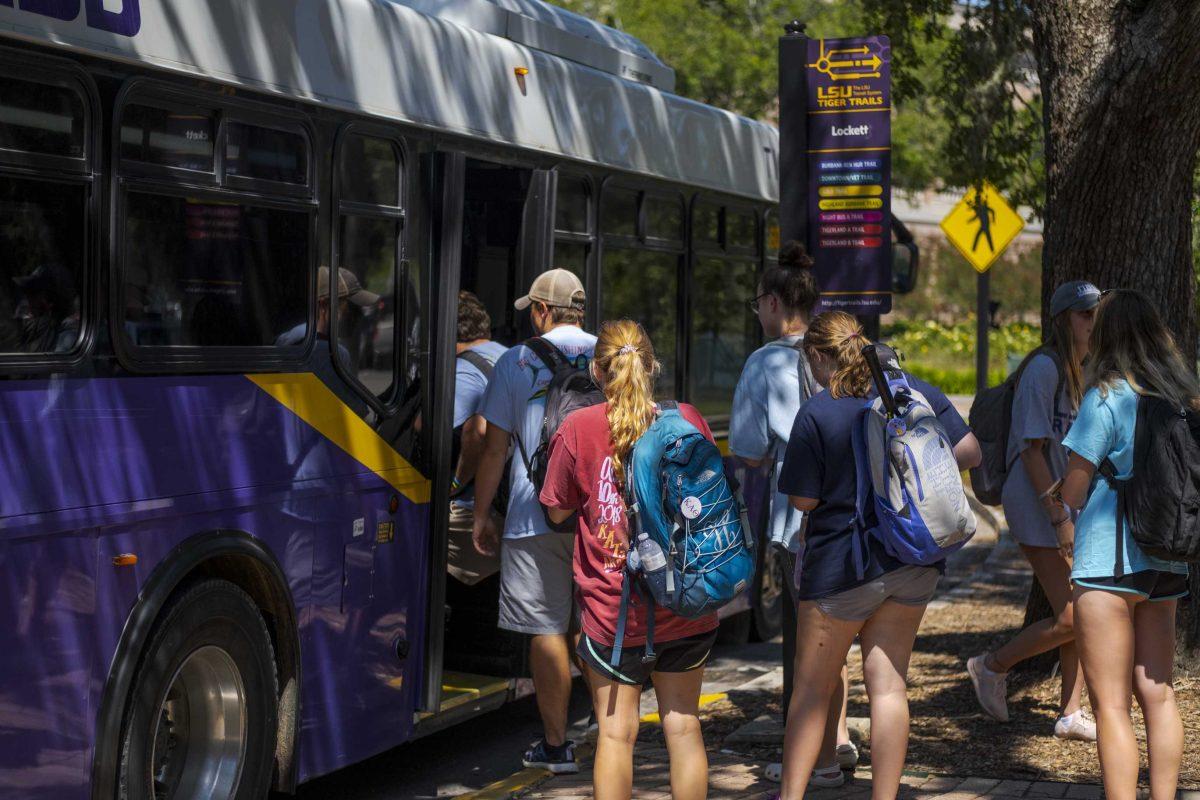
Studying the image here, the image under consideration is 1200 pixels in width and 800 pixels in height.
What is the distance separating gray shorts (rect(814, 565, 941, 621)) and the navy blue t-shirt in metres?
0.03

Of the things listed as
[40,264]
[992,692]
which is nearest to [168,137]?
[40,264]

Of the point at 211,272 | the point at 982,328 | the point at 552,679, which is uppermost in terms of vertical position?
the point at 211,272

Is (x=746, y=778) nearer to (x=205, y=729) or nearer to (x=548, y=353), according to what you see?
(x=548, y=353)

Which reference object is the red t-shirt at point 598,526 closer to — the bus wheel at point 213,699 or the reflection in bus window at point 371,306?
the bus wheel at point 213,699

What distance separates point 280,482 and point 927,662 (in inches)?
186

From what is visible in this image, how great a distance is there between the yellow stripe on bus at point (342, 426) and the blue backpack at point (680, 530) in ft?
4.50

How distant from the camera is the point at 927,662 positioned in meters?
9.40

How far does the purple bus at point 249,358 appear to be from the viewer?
480cm

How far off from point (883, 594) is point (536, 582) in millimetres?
1836

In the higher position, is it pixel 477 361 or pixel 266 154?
pixel 266 154

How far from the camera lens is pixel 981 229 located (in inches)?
585

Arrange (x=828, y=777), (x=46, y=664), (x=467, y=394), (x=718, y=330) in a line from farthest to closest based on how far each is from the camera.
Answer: (x=718, y=330) → (x=467, y=394) → (x=828, y=777) → (x=46, y=664)

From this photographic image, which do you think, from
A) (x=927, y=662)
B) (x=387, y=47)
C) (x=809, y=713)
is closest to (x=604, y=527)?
(x=809, y=713)

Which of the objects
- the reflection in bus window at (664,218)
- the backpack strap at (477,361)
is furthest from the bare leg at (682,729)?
the reflection in bus window at (664,218)
